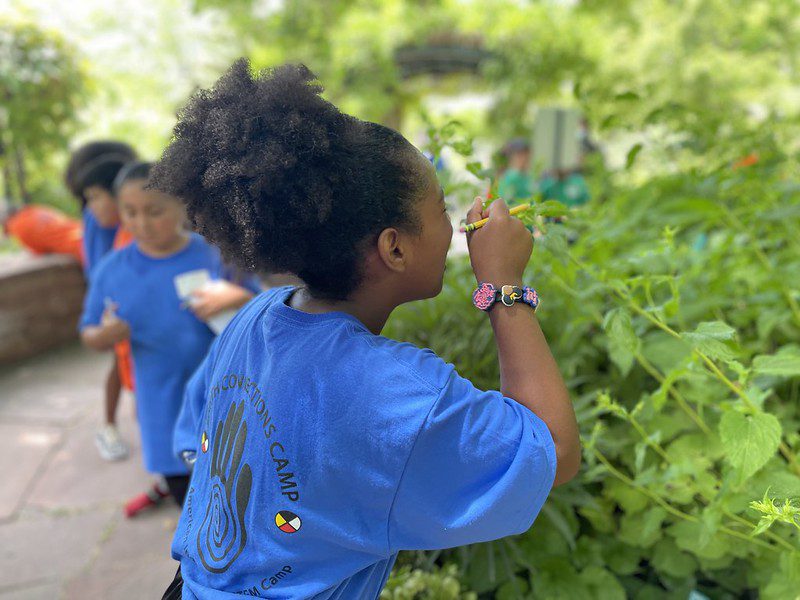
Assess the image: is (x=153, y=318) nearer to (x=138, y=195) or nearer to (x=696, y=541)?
(x=138, y=195)

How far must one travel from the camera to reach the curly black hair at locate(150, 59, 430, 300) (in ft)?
3.27

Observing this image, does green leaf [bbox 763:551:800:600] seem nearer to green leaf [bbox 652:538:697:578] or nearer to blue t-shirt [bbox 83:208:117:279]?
green leaf [bbox 652:538:697:578]

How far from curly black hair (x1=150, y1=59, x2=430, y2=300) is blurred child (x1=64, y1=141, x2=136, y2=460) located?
7.87 feet

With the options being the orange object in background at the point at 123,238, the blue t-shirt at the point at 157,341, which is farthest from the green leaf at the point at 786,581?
the orange object in background at the point at 123,238

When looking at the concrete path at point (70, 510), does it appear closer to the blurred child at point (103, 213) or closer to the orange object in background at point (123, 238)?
the blurred child at point (103, 213)

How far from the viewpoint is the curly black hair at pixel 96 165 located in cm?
351

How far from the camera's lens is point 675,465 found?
5.43ft

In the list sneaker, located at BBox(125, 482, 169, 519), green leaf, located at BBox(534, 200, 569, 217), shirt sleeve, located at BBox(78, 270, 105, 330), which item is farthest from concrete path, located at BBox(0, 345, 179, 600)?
green leaf, located at BBox(534, 200, 569, 217)

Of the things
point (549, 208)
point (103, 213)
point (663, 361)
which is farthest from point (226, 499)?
point (103, 213)

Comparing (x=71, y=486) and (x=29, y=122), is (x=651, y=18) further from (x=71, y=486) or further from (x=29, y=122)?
(x=71, y=486)

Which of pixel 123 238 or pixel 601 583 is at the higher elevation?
pixel 123 238

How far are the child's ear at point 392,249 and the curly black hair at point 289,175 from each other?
0.02 m

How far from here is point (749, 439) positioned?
1.31m

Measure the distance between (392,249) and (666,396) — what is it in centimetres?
102
